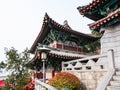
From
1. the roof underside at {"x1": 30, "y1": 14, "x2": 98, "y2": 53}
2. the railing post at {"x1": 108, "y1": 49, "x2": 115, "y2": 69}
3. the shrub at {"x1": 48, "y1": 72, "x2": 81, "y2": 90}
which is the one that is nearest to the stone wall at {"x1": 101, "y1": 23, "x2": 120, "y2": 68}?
the railing post at {"x1": 108, "y1": 49, "x2": 115, "y2": 69}

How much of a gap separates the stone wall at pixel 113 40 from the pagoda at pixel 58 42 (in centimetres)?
456

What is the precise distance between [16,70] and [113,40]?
11.0 metres

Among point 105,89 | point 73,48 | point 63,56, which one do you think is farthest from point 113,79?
point 73,48

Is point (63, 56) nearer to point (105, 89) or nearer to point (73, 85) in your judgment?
point (73, 85)

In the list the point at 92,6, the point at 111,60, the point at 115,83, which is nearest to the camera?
the point at 115,83

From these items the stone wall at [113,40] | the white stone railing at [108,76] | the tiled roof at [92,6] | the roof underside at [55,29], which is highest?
the tiled roof at [92,6]

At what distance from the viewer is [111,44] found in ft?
→ 38.1

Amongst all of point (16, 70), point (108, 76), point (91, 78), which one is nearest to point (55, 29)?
point (16, 70)

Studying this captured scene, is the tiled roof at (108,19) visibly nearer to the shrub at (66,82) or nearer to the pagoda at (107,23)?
the pagoda at (107,23)

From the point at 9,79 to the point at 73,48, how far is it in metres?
6.67

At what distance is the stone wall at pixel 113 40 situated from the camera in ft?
36.8

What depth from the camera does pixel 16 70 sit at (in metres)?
19.5

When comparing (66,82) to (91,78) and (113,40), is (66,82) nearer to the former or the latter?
(91,78)

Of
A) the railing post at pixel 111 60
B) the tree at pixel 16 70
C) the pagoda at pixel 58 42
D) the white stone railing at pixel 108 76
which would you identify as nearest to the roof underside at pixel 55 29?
the pagoda at pixel 58 42
